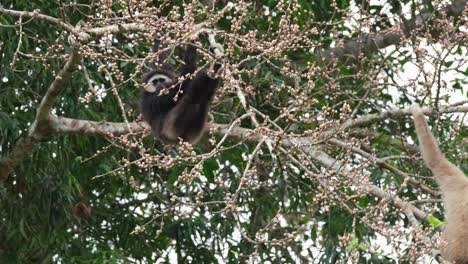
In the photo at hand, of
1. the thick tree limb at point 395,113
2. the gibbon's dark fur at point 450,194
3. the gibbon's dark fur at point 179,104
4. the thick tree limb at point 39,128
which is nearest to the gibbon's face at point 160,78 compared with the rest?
the gibbon's dark fur at point 179,104

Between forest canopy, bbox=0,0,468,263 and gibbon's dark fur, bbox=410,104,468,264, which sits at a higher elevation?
forest canopy, bbox=0,0,468,263

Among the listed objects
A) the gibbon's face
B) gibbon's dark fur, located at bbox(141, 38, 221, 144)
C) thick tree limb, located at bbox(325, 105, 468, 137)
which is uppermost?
the gibbon's face

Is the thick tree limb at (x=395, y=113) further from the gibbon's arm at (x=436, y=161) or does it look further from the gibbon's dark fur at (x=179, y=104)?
the gibbon's dark fur at (x=179, y=104)

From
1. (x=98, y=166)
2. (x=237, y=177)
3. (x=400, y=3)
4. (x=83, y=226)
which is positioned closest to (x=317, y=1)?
(x=400, y=3)

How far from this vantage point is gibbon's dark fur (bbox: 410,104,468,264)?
21.2 ft

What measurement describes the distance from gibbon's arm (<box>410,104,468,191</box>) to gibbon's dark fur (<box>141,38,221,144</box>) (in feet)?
4.92

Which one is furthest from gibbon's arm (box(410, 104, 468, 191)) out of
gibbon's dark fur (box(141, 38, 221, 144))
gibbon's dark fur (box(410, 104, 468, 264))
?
gibbon's dark fur (box(141, 38, 221, 144))

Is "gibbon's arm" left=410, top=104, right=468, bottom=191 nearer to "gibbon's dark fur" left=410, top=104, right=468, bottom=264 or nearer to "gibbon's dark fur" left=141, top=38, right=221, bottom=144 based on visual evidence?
"gibbon's dark fur" left=410, top=104, right=468, bottom=264

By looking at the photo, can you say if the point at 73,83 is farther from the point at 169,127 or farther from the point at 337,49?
the point at 337,49

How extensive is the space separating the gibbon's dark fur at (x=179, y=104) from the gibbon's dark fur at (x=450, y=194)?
1.56 m

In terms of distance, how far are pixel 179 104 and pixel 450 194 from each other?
2.22 m

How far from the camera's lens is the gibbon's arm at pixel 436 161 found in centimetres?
684

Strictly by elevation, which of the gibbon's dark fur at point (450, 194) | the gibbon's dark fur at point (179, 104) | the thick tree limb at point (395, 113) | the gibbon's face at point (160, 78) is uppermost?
the gibbon's face at point (160, 78)

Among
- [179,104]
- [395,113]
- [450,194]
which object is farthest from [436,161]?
[179,104]
